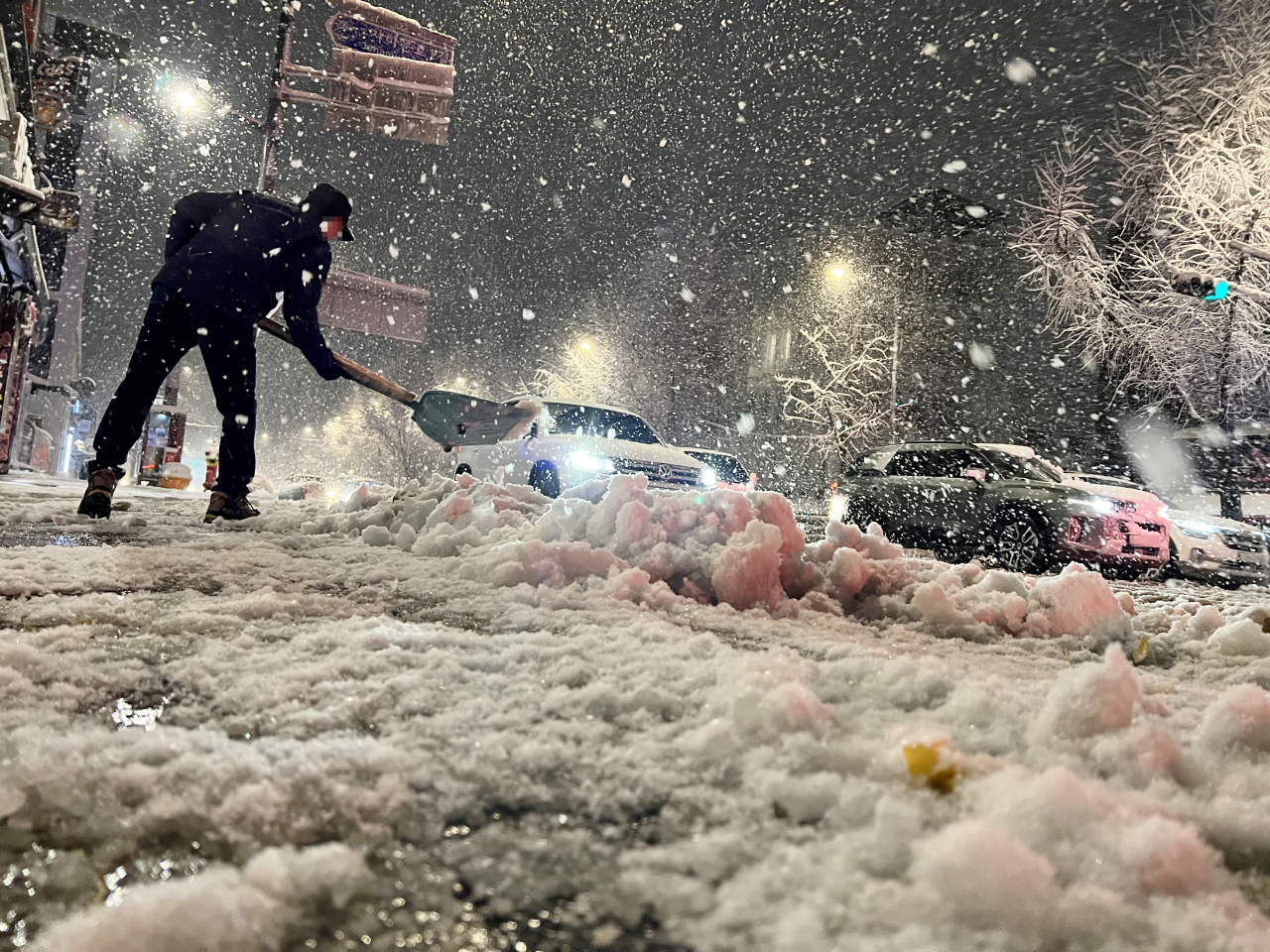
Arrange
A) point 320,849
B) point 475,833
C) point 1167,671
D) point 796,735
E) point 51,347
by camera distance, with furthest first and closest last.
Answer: point 51,347
point 1167,671
point 796,735
point 475,833
point 320,849

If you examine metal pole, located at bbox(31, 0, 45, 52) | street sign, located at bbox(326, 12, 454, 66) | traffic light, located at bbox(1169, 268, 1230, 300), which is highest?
metal pole, located at bbox(31, 0, 45, 52)

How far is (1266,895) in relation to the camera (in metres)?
0.89

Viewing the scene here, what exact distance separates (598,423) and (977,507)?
17.5 feet

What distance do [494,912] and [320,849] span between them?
22 centimetres

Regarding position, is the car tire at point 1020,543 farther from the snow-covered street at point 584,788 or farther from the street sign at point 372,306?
the street sign at point 372,306

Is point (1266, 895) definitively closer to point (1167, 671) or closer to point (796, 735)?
point (796, 735)

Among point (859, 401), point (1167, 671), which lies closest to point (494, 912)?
point (1167, 671)

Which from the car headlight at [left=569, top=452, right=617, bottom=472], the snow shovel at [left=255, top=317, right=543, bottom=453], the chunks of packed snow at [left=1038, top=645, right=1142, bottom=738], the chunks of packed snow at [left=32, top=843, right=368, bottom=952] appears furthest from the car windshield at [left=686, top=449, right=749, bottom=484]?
the chunks of packed snow at [left=32, top=843, right=368, bottom=952]

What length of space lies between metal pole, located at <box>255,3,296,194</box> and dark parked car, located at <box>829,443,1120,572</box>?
37.9 feet

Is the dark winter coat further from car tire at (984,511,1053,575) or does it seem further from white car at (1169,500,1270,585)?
white car at (1169,500,1270,585)

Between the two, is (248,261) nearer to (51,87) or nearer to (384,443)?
(51,87)

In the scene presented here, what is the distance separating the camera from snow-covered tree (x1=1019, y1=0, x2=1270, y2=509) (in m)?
13.9

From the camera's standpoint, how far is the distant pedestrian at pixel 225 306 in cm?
503

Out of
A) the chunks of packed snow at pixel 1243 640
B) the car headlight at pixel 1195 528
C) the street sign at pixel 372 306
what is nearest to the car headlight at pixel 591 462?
the street sign at pixel 372 306
